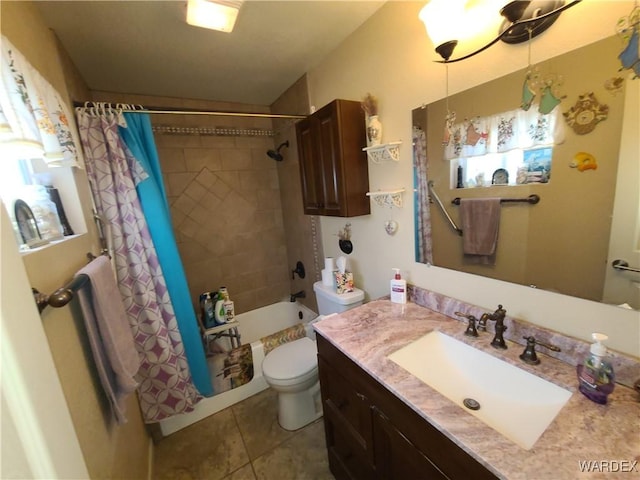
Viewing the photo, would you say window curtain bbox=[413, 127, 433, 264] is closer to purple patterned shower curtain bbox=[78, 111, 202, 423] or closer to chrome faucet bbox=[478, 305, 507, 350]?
chrome faucet bbox=[478, 305, 507, 350]

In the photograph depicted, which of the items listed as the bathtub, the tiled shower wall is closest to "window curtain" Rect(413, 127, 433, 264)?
the bathtub

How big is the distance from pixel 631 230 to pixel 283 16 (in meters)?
1.67

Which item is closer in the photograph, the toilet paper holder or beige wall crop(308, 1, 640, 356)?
beige wall crop(308, 1, 640, 356)

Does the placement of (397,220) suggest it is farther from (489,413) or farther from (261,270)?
(261,270)

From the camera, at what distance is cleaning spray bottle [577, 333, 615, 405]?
2.33 ft

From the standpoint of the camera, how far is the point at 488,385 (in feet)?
3.15

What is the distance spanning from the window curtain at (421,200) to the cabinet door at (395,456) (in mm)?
759

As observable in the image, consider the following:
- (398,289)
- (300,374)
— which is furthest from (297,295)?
(398,289)

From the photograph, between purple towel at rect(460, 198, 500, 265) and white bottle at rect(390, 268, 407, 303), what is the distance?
356mm

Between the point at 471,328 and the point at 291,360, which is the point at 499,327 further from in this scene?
the point at 291,360

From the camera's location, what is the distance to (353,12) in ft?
4.50

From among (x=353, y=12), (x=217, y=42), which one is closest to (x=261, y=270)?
(x=217, y=42)

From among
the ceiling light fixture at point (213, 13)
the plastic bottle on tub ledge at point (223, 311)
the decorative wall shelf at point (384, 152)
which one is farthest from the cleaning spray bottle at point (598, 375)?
the plastic bottle on tub ledge at point (223, 311)

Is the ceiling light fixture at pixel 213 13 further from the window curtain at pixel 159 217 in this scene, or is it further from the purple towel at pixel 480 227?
the purple towel at pixel 480 227
